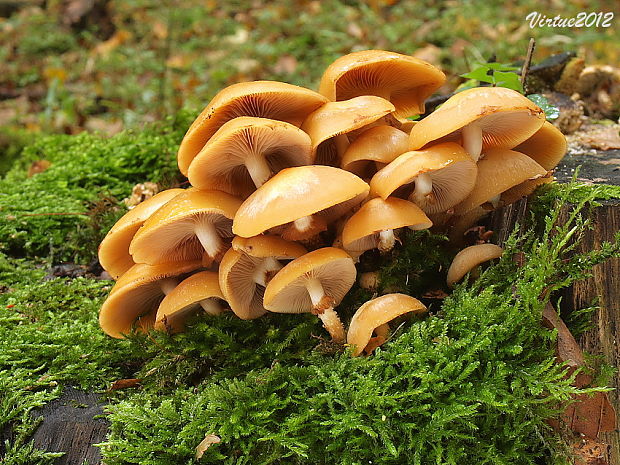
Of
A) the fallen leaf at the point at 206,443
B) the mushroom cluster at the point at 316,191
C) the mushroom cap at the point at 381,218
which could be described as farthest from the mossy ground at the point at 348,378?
the mushroom cap at the point at 381,218

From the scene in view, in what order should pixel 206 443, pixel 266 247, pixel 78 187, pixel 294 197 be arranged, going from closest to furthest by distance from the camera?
pixel 294 197
pixel 206 443
pixel 266 247
pixel 78 187

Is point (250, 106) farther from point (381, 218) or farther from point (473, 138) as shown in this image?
point (473, 138)

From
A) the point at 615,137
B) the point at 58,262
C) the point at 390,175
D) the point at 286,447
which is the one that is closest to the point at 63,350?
the point at 58,262

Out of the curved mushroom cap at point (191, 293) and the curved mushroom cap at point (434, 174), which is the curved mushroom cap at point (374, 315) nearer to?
the curved mushroom cap at point (434, 174)

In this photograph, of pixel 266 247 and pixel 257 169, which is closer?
pixel 266 247

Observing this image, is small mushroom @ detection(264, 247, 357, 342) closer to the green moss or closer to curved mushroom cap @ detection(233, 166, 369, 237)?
curved mushroom cap @ detection(233, 166, 369, 237)

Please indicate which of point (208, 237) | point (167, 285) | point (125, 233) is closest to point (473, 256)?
point (208, 237)

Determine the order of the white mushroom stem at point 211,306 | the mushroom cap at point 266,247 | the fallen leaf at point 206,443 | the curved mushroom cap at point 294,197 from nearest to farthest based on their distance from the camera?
the curved mushroom cap at point 294,197, the fallen leaf at point 206,443, the mushroom cap at point 266,247, the white mushroom stem at point 211,306
